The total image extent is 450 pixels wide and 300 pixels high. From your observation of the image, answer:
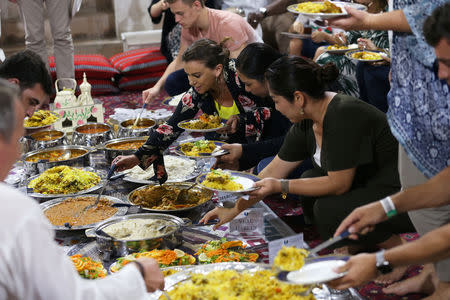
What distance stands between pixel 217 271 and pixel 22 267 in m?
0.74

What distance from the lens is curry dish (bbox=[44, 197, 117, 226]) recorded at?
268 cm

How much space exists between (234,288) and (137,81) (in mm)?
5226

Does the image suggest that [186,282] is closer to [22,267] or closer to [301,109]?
[22,267]

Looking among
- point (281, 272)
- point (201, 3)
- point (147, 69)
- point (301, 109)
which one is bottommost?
point (147, 69)

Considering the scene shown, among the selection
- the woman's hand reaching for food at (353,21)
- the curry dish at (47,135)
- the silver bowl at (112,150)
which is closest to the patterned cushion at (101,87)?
the curry dish at (47,135)

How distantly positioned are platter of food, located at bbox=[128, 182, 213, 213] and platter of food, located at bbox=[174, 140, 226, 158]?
0.30m

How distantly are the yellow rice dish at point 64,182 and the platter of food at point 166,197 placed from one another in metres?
0.31

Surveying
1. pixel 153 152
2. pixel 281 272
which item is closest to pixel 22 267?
pixel 281 272

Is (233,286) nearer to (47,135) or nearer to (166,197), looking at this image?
(166,197)

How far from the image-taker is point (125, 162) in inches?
122

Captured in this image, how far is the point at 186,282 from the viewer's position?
1.76m

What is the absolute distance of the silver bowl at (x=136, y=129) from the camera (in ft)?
13.0

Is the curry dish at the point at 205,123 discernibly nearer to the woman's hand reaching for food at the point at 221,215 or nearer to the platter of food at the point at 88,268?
the woman's hand reaching for food at the point at 221,215

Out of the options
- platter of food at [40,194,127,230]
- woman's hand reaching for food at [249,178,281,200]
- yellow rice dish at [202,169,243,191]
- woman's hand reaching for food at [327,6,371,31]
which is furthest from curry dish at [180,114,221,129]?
woman's hand reaching for food at [327,6,371,31]
